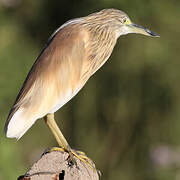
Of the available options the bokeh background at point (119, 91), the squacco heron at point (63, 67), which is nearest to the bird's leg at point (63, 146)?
the squacco heron at point (63, 67)

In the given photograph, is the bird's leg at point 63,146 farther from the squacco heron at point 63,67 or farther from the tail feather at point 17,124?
the tail feather at point 17,124

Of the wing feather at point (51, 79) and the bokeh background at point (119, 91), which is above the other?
the wing feather at point (51, 79)

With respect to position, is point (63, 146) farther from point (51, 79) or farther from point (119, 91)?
point (119, 91)

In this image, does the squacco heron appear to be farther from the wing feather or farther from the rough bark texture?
the rough bark texture

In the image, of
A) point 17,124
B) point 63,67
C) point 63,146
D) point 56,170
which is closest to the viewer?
point 56,170

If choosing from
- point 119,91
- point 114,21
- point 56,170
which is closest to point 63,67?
point 114,21

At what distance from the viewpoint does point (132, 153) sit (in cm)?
695

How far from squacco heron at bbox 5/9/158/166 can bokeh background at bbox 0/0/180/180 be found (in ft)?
10.6

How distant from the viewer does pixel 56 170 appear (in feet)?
7.63

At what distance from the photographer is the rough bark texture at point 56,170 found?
2266mm

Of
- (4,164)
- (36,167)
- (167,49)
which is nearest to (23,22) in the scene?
→ (167,49)

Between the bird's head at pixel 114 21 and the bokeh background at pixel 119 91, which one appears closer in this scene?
the bird's head at pixel 114 21

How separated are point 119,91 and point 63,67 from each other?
154 inches

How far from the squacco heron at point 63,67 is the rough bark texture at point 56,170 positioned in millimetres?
282
